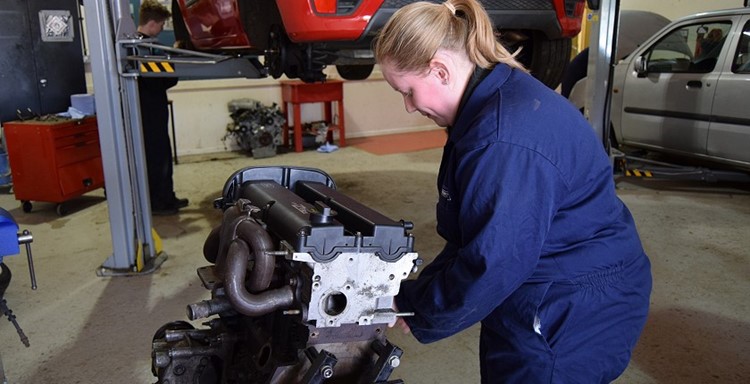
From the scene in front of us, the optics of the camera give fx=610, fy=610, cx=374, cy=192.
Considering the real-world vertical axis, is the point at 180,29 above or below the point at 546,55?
above

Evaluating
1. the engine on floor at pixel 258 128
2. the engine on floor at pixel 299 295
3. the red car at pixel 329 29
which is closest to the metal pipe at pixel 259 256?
the engine on floor at pixel 299 295

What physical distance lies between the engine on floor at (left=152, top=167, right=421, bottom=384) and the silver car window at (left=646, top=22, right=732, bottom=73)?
4.76m

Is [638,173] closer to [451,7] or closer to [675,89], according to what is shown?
[675,89]

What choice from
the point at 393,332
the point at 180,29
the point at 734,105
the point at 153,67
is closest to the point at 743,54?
the point at 734,105

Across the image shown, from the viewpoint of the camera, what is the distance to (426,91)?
1331 millimetres

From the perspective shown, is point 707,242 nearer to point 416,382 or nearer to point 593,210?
point 416,382

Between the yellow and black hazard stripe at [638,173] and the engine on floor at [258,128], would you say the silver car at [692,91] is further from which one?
the engine on floor at [258,128]

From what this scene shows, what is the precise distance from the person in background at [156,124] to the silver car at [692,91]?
4.24m

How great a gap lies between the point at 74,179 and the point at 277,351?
3.86 m

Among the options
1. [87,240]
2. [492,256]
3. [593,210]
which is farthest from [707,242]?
[87,240]

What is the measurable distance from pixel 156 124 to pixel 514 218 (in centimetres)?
403

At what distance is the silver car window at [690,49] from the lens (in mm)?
5262

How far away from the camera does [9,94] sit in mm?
5105

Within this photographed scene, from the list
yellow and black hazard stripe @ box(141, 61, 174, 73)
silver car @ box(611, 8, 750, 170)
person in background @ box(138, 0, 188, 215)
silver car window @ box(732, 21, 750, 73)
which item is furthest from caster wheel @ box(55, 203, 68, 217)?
silver car window @ box(732, 21, 750, 73)
